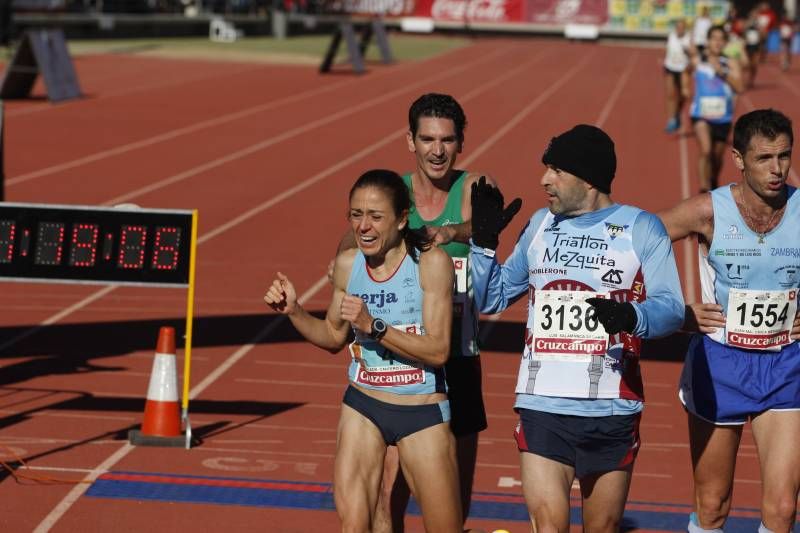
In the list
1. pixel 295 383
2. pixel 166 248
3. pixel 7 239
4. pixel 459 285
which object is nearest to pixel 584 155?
pixel 459 285

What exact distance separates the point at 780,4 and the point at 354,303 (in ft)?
253

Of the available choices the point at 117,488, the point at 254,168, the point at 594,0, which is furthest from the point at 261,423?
the point at 594,0

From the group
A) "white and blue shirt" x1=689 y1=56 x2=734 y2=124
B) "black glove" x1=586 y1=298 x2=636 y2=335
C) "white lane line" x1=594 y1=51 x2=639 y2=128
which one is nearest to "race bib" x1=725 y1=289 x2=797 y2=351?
"black glove" x1=586 y1=298 x2=636 y2=335

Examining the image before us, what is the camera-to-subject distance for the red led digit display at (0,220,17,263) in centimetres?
907

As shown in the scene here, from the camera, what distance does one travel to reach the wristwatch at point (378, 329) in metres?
5.64

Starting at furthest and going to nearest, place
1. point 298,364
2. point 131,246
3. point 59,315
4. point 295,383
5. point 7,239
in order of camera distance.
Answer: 1. point 59,315
2. point 298,364
3. point 295,383
4. point 7,239
5. point 131,246

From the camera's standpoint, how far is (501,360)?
37.9ft

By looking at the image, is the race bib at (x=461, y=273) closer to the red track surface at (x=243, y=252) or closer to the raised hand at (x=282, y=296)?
the raised hand at (x=282, y=296)

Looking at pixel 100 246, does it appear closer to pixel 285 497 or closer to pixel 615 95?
pixel 285 497

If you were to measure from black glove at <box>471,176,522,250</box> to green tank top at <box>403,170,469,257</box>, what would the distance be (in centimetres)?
45

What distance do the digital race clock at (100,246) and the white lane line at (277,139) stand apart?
9721 mm

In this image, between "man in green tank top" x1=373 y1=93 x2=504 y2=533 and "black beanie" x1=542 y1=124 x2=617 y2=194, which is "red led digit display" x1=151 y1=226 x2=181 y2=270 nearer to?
"man in green tank top" x1=373 y1=93 x2=504 y2=533

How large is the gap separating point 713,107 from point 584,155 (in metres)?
12.4

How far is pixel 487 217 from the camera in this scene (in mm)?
5836
